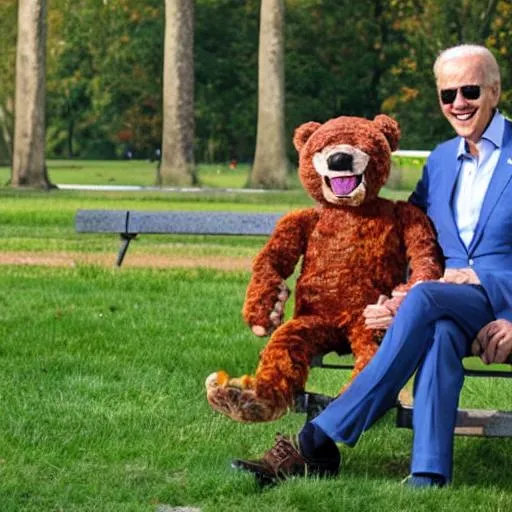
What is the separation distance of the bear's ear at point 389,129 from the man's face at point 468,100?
1.05 ft

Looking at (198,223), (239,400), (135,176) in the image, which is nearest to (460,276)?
(239,400)

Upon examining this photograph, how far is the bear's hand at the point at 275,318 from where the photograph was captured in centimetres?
618

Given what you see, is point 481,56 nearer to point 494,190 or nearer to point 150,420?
point 494,190

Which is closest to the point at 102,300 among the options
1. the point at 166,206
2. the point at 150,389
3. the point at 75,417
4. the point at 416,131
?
the point at 150,389

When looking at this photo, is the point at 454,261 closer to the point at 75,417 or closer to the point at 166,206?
the point at 75,417

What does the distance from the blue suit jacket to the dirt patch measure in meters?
8.28

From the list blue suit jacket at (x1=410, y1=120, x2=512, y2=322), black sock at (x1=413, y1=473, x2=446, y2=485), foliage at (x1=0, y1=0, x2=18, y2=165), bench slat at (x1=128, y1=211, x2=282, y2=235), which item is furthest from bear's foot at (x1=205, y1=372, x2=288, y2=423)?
foliage at (x1=0, y1=0, x2=18, y2=165)

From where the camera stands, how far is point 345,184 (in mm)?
6270

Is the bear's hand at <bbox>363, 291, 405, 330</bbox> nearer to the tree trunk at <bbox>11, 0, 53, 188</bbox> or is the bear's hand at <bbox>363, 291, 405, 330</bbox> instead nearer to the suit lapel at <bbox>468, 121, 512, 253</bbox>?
the suit lapel at <bbox>468, 121, 512, 253</bbox>

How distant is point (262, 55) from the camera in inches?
1314

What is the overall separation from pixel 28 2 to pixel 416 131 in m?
20.6

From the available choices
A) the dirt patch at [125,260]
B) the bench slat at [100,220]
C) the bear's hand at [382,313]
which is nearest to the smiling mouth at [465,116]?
the bear's hand at [382,313]

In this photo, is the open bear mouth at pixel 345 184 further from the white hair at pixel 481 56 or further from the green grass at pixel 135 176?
the green grass at pixel 135 176

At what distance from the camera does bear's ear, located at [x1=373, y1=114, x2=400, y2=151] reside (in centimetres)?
641
